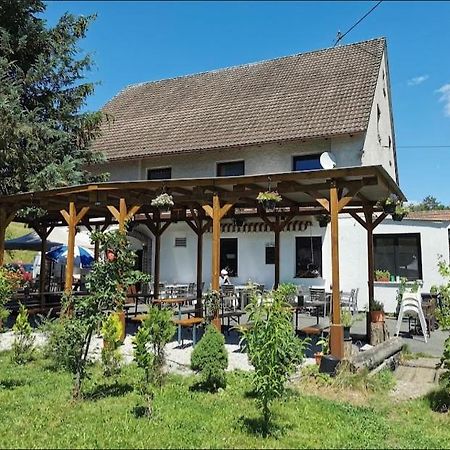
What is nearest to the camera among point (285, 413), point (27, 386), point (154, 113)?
point (285, 413)

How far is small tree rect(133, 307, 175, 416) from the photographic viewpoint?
5401mm

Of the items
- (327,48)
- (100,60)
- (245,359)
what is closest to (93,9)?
(100,60)

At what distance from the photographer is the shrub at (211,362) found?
6324 millimetres

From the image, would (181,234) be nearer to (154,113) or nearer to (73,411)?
(154,113)

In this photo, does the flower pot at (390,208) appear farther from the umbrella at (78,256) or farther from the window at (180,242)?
the umbrella at (78,256)

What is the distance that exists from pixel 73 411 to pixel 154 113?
667 inches

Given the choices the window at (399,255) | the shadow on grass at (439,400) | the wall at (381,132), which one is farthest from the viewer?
the wall at (381,132)

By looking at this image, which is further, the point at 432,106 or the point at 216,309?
the point at 432,106

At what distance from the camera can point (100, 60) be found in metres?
14.8

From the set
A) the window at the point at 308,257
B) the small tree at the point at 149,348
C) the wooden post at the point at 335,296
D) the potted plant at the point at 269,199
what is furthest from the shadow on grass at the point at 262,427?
the window at the point at 308,257

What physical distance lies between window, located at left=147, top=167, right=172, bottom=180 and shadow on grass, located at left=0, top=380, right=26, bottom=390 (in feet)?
39.5

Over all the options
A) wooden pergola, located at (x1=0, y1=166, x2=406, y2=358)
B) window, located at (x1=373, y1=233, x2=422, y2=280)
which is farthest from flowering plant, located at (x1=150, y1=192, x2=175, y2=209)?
window, located at (x1=373, y1=233, x2=422, y2=280)

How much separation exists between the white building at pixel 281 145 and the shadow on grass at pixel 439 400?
8.47m

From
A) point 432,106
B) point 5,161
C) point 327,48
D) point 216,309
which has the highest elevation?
point 327,48
